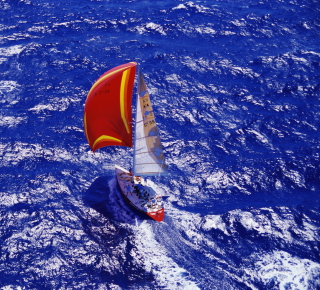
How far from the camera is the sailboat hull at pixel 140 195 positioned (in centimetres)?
5338

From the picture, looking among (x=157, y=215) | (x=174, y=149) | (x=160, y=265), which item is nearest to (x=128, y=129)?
(x=174, y=149)

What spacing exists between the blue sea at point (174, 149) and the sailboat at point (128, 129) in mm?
2259

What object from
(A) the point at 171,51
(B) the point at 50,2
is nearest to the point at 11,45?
(B) the point at 50,2

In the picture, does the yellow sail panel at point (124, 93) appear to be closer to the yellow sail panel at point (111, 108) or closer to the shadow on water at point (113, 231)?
the yellow sail panel at point (111, 108)

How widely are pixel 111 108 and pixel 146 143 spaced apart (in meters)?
6.38

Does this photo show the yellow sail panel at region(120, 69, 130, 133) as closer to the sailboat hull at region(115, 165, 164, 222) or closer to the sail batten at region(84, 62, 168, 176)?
the sail batten at region(84, 62, 168, 176)

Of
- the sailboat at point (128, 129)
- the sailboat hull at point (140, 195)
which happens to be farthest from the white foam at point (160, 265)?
the sailboat at point (128, 129)

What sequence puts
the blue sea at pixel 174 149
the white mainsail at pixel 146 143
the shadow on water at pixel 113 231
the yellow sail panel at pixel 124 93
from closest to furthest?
the shadow on water at pixel 113 231 → the blue sea at pixel 174 149 → the white mainsail at pixel 146 143 → the yellow sail panel at pixel 124 93

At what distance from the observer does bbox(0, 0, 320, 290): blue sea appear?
160 ft

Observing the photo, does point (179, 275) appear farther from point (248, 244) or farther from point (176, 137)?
point (176, 137)

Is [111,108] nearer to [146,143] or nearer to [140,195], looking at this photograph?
[146,143]

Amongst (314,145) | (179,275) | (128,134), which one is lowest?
(179,275)

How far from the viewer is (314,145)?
63031 mm

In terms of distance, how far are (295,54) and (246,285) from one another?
4898cm
